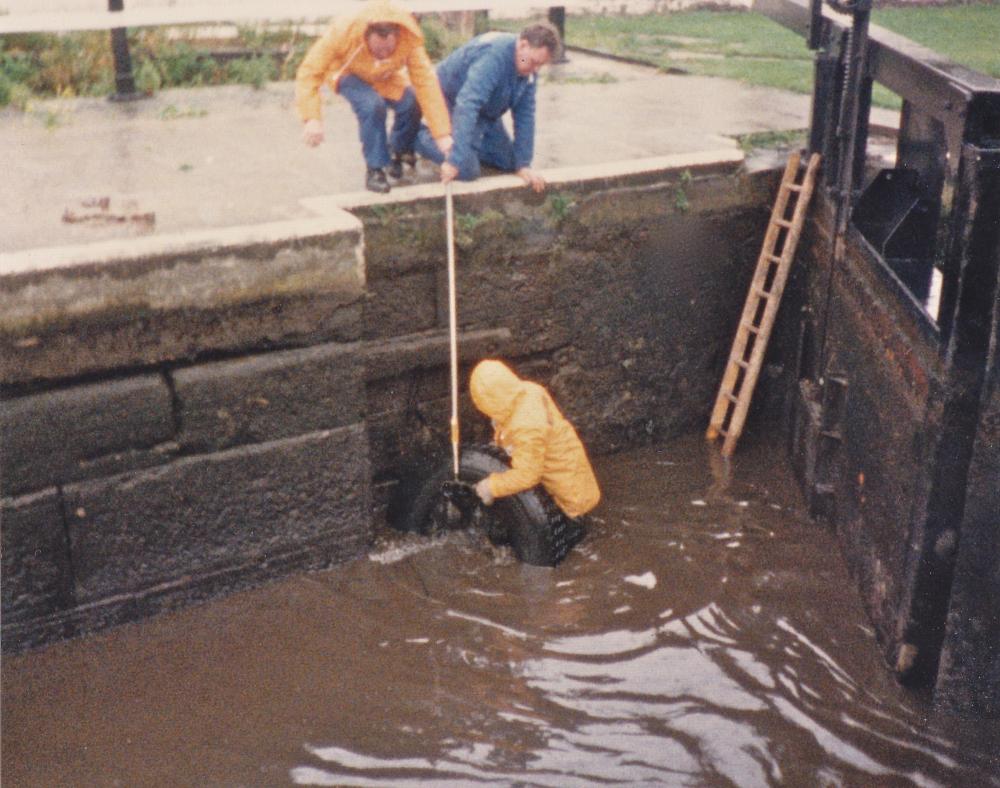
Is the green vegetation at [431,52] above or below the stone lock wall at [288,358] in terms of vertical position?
above

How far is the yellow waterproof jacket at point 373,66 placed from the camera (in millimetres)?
6203

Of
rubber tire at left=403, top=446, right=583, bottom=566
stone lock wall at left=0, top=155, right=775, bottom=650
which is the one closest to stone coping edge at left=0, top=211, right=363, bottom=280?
stone lock wall at left=0, top=155, right=775, bottom=650

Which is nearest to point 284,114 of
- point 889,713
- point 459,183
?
point 459,183

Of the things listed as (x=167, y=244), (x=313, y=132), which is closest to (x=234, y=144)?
(x=313, y=132)

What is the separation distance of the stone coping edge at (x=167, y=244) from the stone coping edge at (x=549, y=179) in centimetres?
28

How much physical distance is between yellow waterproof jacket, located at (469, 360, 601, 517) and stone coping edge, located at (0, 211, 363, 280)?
1.15 metres

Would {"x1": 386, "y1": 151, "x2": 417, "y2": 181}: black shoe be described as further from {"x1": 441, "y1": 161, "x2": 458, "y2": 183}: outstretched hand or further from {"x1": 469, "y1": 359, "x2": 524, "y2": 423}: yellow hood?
{"x1": 469, "y1": 359, "x2": 524, "y2": 423}: yellow hood

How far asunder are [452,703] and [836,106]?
4.09 metres

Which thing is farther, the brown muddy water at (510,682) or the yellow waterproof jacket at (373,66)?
the yellow waterproof jacket at (373,66)

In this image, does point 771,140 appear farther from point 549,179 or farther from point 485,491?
point 485,491

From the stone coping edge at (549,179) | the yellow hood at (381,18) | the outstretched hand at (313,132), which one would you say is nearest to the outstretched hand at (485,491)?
the stone coping edge at (549,179)

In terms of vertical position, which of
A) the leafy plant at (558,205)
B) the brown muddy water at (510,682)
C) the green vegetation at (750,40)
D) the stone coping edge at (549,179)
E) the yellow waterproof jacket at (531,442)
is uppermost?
the green vegetation at (750,40)

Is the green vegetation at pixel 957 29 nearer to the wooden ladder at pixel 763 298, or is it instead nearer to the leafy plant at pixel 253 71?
the wooden ladder at pixel 763 298

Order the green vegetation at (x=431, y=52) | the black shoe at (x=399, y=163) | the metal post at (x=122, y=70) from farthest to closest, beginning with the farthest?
1. the green vegetation at (x=431, y=52)
2. the metal post at (x=122, y=70)
3. the black shoe at (x=399, y=163)
